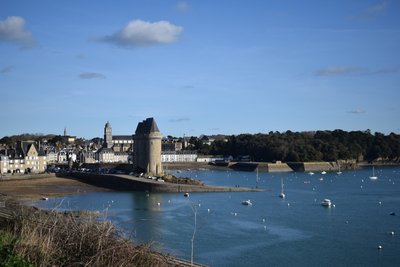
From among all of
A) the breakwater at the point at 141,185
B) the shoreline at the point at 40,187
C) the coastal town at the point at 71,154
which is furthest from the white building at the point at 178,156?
the shoreline at the point at 40,187

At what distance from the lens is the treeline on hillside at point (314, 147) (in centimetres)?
7344

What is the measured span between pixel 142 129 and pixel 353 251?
32.6 metres

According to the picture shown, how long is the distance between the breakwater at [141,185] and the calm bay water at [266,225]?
167 centimetres

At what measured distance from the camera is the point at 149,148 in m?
46.5

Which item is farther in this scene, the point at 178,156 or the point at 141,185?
the point at 178,156

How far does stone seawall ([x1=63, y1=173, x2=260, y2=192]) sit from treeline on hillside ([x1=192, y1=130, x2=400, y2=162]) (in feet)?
113

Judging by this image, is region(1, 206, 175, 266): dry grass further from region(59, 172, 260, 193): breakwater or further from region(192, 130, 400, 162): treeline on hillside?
region(192, 130, 400, 162): treeline on hillside

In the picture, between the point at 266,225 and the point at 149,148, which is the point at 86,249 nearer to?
the point at 266,225

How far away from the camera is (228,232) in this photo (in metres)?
21.2

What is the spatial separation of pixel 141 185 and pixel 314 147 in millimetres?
40118

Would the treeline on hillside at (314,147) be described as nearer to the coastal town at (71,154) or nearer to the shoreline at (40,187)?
the coastal town at (71,154)

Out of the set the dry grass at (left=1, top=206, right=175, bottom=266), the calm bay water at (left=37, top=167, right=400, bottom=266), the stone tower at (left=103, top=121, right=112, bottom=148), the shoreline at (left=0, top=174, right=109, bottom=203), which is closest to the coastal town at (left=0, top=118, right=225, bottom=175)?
the stone tower at (left=103, top=121, right=112, bottom=148)

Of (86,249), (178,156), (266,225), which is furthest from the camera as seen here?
(178,156)

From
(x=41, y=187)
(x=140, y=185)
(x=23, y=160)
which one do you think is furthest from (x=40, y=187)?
(x=23, y=160)
